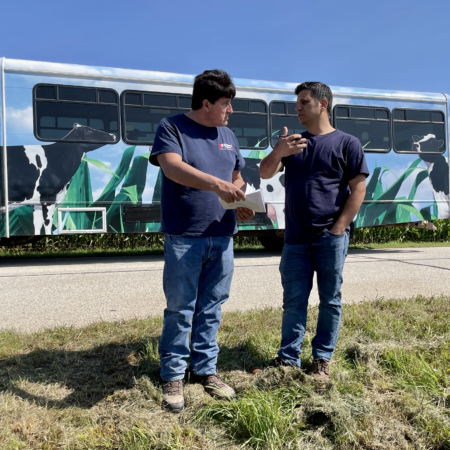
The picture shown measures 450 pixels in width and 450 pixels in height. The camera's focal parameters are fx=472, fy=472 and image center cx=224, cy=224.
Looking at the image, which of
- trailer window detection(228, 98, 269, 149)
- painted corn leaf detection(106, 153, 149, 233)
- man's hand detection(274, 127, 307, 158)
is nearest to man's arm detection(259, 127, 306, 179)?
man's hand detection(274, 127, 307, 158)

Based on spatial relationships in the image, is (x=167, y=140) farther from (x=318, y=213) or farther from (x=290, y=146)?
(x=318, y=213)

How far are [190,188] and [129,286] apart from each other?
4166 millimetres

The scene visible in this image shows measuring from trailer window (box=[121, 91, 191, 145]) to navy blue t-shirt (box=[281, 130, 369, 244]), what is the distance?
674cm

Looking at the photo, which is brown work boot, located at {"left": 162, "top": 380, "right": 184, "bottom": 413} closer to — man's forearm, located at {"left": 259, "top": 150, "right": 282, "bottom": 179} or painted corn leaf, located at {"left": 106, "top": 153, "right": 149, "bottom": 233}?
man's forearm, located at {"left": 259, "top": 150, "right": 282, "bottom": 179}

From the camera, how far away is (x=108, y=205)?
9055 millimetres

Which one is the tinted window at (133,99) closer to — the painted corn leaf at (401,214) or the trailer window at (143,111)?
the trailer window at (143,111)

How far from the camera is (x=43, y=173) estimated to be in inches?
342

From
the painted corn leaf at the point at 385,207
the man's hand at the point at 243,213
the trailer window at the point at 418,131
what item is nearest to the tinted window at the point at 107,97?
the painted corn leaf at the point at 385,207

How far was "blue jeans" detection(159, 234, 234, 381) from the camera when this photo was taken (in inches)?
105

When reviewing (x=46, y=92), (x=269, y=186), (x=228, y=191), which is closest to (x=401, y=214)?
(x=269, y=186)

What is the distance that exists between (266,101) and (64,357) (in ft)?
26.4

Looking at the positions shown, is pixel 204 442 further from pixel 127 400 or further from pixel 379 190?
pixel 379 190

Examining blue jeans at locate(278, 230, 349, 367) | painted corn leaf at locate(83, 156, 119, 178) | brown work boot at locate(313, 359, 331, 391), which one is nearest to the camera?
brown work boot at locate(313, 359, 331, 391)

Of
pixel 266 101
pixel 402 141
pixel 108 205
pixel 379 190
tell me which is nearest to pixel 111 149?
pixel 108 205
